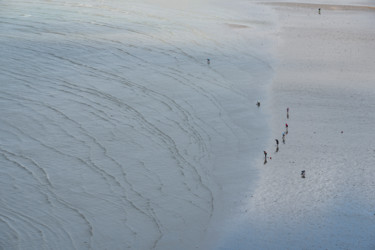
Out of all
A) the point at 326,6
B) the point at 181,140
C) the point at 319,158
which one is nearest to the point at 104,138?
the point at 181,140

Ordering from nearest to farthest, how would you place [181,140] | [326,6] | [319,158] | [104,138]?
[319,158]
[104,138]
[181,140]
[326,6]

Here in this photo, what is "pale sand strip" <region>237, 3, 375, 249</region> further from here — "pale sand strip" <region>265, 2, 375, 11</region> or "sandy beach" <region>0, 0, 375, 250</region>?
"pale sand strip" <region>265, 2, 375, 11</region>

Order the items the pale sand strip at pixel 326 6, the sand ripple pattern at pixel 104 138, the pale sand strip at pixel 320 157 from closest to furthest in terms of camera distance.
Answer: the sand ripple pattern at pixel 104 138 → the pale sand strip at pixel 320 157 → the pale sand strip at pixel 326 6

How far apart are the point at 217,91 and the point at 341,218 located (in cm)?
1292

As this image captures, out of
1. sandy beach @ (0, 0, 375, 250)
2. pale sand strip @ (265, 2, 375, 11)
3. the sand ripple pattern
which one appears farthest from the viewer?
pale sand strip @ (265, 2, 375, 11)

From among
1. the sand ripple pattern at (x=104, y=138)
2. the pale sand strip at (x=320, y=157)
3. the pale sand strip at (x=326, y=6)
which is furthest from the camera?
the pale sand strip at (x=326, y=6)

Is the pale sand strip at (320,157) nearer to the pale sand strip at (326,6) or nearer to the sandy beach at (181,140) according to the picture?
the sandy beach at (181,140)

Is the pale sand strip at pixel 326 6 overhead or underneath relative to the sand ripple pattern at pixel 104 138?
overhead

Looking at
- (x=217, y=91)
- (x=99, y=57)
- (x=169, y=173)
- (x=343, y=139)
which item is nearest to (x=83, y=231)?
(x=169, y=173)

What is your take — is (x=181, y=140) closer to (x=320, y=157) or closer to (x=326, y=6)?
(x=320, y=157)

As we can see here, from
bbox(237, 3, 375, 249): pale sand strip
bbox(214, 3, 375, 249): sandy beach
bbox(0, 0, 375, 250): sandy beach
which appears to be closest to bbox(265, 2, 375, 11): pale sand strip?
bbox(0, 0, 375, 250): sandy beach

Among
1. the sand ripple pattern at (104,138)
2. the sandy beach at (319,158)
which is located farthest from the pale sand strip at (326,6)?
the sand ripple pattern at (104,138)

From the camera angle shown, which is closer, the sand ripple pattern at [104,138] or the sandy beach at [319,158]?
the sand ripple pattern at [104,138]

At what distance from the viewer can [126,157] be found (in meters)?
19.7
